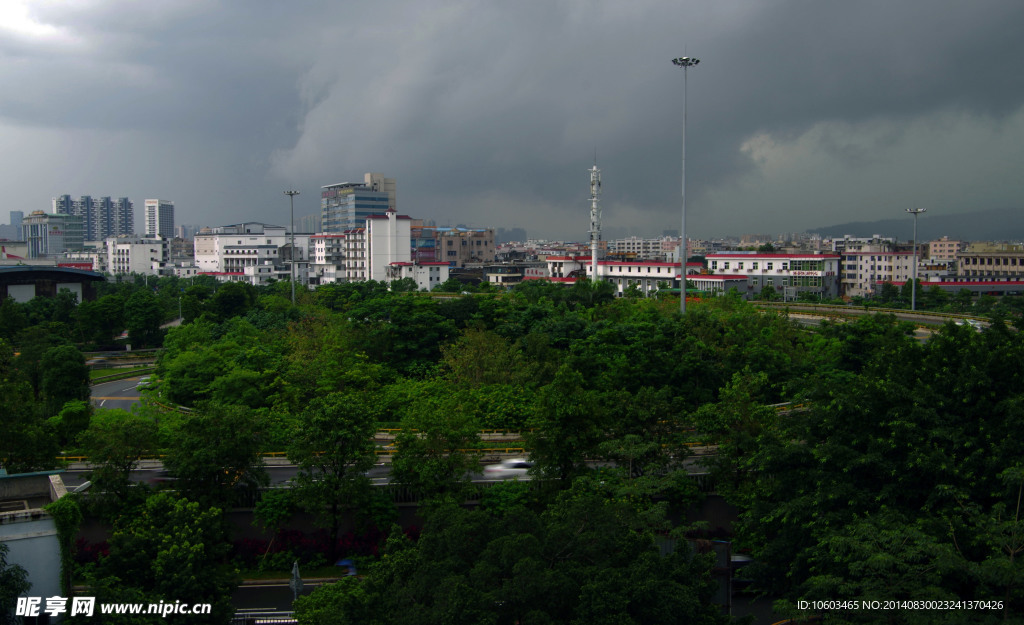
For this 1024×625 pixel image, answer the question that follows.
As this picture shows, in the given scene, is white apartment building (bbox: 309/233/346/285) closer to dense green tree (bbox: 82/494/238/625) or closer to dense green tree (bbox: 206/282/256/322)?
dense green tree (bbox: 206/282/256/322)

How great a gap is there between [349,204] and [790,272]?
52023mm

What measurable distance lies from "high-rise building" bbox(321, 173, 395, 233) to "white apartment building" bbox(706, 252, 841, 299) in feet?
143

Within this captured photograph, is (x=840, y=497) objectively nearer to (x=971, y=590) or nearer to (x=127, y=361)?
(x=971, y=590)

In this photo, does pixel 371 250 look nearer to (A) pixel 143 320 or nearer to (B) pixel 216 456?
(A) pixel 143 320

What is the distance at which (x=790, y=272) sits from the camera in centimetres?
5034

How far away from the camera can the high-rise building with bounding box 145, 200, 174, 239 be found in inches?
5305

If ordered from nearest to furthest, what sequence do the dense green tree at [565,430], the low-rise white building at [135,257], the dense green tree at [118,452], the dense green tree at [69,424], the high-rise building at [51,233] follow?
1. the dense green tree at [118,452]
2. the dense green tree at [565,430]
3. the dense green tree at [69,424]
4. the low-rise white building at [135,257]
5. the high-rise building at [51,233]

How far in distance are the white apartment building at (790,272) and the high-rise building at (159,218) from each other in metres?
113

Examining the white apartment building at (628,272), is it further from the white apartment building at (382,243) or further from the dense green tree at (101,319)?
the dense green tree at (101,319)

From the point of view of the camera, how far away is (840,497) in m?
10.4

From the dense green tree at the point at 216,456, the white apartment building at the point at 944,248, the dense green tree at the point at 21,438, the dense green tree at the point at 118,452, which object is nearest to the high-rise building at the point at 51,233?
the dense green tree at the point at 21,438

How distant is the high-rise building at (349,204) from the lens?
83688 mm

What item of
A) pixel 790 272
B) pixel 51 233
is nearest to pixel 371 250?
pixel 790 272

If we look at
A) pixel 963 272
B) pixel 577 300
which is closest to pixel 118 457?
pixel 577 300
